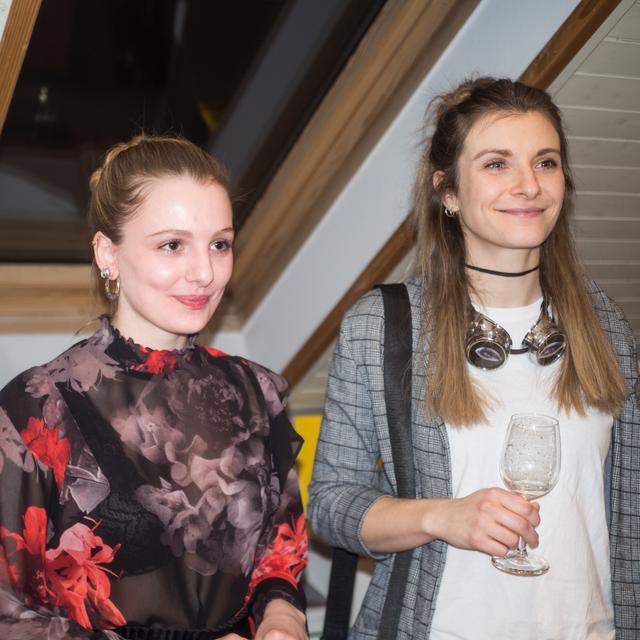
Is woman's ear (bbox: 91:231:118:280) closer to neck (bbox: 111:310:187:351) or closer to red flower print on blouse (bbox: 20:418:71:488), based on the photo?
neck (bbox: 111:310:187:351)

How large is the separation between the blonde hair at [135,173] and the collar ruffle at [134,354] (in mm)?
164

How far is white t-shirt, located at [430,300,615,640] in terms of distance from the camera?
5.24 feet

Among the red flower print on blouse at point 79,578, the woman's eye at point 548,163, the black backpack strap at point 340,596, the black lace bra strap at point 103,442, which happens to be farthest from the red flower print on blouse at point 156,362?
the woman's eye at point 548,163

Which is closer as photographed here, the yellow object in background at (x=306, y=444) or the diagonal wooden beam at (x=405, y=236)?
the diagonal wooden beam at (x=405, y=236)

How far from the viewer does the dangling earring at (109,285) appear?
1.58 m

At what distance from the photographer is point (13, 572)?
4.34 ft

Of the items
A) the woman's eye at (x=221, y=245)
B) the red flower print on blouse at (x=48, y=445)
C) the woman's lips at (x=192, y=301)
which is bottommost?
the red flower print on blouse at (x=48, y=445)

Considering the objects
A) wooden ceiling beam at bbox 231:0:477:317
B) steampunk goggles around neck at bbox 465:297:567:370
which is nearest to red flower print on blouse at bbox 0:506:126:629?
steampunk goggles around neck at bbox 465:297:567:370

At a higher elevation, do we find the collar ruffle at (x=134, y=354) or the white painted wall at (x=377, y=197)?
the white painted wall at (x=377, y=197)

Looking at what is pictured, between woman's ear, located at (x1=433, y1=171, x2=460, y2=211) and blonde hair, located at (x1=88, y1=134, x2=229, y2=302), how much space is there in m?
0.49

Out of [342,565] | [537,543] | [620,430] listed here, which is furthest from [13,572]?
[620,430]

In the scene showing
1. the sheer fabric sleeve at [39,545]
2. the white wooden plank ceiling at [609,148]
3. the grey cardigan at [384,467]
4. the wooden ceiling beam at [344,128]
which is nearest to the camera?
the sheer fabric sleeve at [39,545]

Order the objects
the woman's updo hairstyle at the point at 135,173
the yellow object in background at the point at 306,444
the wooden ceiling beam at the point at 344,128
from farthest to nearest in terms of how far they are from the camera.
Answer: the yellow object in background at the point at 306,444 → the wooden ceiling beam at the point at 344,128 → the woman's updo hairstyle at the point at 135,173

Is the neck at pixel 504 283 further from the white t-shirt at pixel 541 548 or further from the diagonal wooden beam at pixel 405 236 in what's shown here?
the diagonal wooden beam at pixel 405 236
